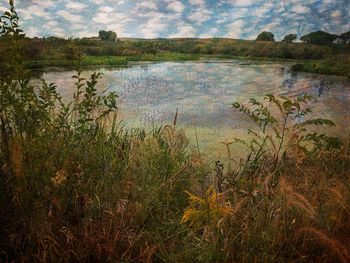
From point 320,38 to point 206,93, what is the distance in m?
3.52

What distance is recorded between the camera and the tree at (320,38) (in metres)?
10.5

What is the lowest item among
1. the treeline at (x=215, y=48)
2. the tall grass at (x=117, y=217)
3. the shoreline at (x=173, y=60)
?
the tall grass at (x=117, y=217)

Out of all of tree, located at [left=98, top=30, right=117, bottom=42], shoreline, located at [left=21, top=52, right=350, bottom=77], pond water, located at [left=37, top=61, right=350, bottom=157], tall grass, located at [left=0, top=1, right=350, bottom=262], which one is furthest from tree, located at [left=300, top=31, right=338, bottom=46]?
tall grass, located at [left=0, top=1, right=350, bottom=262]

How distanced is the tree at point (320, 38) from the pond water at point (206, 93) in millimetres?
1061

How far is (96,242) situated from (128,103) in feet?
18.7

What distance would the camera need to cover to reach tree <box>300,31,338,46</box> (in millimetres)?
10484

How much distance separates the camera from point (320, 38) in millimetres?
10750

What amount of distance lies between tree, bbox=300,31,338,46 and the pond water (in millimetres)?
1061

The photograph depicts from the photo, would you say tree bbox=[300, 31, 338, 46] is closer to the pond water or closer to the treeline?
the treeline

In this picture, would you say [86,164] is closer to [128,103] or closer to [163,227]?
[163,227]

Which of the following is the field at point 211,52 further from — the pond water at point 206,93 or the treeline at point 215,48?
the pond water at point 206,93

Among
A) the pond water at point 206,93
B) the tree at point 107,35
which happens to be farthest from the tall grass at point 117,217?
the tree at point 107,35

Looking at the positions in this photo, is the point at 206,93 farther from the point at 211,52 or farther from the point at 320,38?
the point at 211,52

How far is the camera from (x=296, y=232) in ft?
9.33
